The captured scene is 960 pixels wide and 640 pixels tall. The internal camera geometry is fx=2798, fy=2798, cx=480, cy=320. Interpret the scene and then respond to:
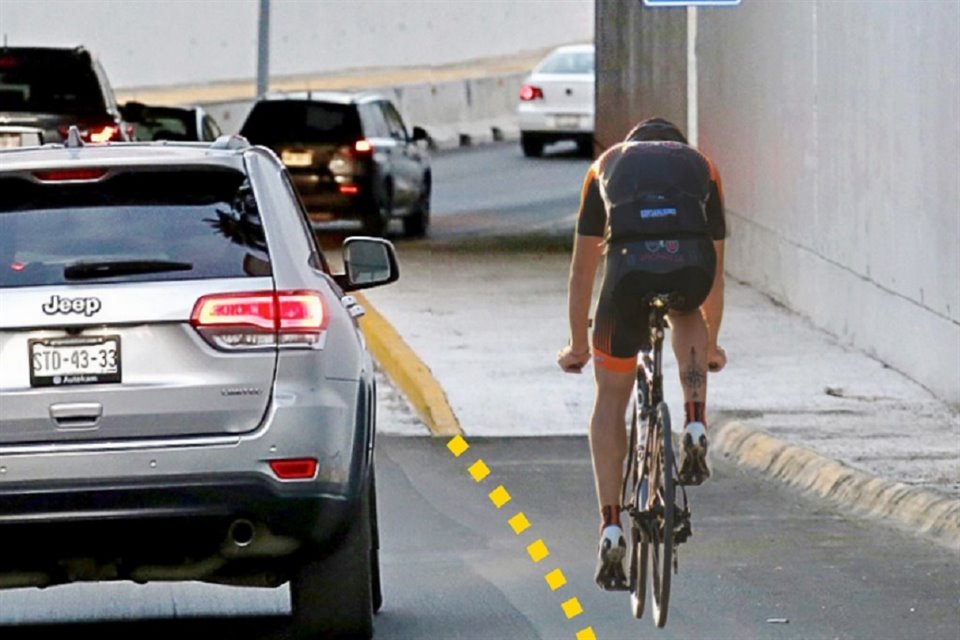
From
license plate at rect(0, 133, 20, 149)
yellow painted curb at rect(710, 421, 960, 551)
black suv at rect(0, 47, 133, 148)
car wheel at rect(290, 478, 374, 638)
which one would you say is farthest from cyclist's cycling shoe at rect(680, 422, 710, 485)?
black suv at rect(0, 47, 133, 148)

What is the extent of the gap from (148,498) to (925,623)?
9.71ft

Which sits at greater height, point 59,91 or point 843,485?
point 59,91

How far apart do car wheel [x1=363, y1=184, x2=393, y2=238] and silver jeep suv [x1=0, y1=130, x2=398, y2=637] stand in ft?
66.9

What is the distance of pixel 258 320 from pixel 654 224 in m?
1.32

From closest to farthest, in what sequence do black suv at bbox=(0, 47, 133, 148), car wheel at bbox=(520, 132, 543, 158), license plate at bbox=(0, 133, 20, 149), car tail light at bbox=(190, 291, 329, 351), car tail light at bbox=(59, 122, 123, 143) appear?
car tail light at bbox=(190, 291, 329, 351)
license plate at bbox=(0, 133, 20, 149)
black suv at bbox=(0, 47, 133, 148)
car tail light at bbox=(59, 122, 123, 143)
car wheel at bbox=(520, 132, 543, 158)

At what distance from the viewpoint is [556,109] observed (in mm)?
43938

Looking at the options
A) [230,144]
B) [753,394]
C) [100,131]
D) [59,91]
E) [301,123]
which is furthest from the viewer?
[301,123]

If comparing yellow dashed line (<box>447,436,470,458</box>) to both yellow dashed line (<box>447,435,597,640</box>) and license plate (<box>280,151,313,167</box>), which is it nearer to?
yellow dashed line (<box>447,435,597,640</box>)

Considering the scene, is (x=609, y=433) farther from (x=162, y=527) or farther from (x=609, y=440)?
(x=162, y=527)

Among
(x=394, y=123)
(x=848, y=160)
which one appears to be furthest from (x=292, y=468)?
(x=394, y=123)

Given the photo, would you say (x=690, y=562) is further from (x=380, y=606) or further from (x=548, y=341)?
(x=548, y=341)

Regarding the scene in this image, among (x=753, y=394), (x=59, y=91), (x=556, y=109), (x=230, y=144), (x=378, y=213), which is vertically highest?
(x=230, y=144)

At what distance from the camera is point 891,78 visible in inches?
697

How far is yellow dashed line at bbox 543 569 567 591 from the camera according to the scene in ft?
35.5
